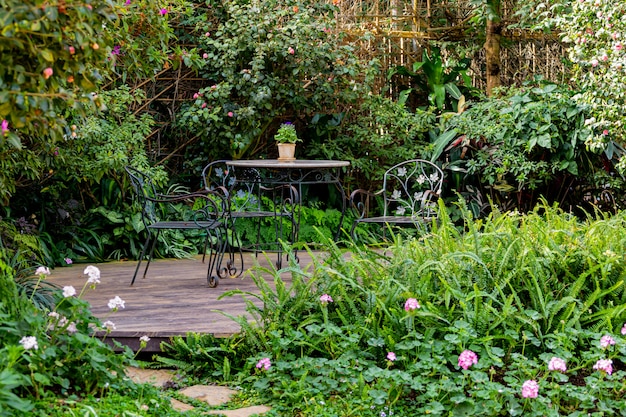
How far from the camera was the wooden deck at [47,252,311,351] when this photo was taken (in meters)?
3.77

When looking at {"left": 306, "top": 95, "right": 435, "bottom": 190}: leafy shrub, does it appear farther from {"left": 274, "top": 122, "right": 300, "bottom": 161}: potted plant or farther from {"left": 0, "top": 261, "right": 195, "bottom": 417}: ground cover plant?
{"left": 0, "top": 261, "right": 195, "bottom": 417}: ground cover plant

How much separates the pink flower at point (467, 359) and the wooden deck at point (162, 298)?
109cm

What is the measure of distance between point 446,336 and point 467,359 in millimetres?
207

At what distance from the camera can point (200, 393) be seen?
3.21 meters

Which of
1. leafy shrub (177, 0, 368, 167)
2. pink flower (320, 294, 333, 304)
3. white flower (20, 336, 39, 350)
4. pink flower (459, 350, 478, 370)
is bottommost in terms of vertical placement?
pink flower (459, 350, 478, 370)

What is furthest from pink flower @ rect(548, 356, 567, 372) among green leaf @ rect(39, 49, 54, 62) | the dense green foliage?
green leaf @ rect(39, 49, 54, 62)

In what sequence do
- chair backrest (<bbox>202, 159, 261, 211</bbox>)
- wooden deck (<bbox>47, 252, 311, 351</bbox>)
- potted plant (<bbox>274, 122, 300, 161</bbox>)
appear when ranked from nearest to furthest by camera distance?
1. wooden deck (<bbox>47, 252, 311, 351</bbox>)
2. potted plant (<bbox>274, 122, 300, 161</bbox>)
3. chair backrest (<bbox>202, 159, 261, 211</bbox>)

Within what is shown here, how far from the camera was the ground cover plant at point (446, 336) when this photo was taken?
9.60 ft

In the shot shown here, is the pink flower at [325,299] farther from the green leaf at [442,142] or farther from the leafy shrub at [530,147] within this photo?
the green leaf at [442,142]

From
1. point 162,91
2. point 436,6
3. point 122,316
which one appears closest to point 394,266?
point 122,316

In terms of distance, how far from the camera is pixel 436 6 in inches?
348

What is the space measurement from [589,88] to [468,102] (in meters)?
1.86

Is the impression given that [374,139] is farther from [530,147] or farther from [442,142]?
[530,147]

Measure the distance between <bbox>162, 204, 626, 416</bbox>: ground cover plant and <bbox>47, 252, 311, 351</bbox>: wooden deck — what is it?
7.3 inches
